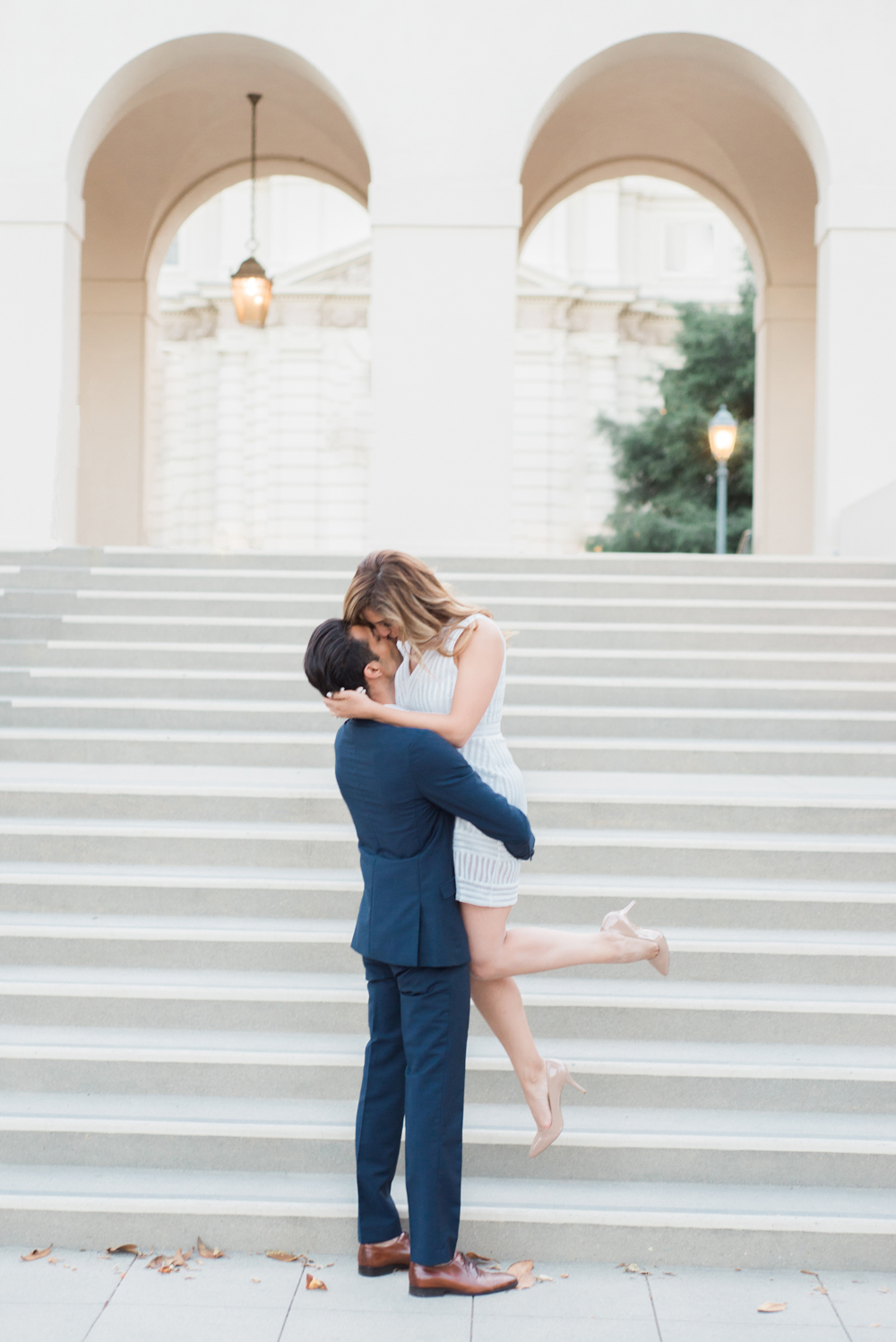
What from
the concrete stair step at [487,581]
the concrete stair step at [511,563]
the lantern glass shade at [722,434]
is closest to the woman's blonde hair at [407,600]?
the concrete stair step at [487,581]

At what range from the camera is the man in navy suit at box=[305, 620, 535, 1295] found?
3.00 meters

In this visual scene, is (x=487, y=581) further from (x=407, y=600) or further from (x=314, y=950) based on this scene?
(x=407, y=600)

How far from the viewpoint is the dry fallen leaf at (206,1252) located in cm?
342

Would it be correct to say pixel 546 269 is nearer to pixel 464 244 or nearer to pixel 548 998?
pixel 464 244

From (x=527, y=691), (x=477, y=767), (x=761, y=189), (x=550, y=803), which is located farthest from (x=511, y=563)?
(x=761, y=189)

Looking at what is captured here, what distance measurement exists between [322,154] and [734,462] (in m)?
16.2

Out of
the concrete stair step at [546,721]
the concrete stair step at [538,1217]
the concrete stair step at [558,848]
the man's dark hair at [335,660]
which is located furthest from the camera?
the concrete stair step at [546,721]

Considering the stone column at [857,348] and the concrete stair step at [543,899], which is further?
the stone column at [857,348]

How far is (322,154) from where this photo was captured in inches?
540

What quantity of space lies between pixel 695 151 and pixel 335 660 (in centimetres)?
1210

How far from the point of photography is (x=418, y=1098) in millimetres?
3107

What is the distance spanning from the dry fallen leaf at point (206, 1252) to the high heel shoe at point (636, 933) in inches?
59.0

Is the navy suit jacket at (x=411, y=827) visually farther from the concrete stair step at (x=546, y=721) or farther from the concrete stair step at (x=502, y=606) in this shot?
the concrete stair step at (x=502, y=606)

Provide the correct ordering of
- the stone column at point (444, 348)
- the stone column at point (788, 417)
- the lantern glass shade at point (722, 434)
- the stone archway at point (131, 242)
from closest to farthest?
1. the stone column at point (444, 348)
2. the stone archway at point (131, 242)
3. the stone column at point (788, 417)
4. the lantern glass shade at point (722, 434)
